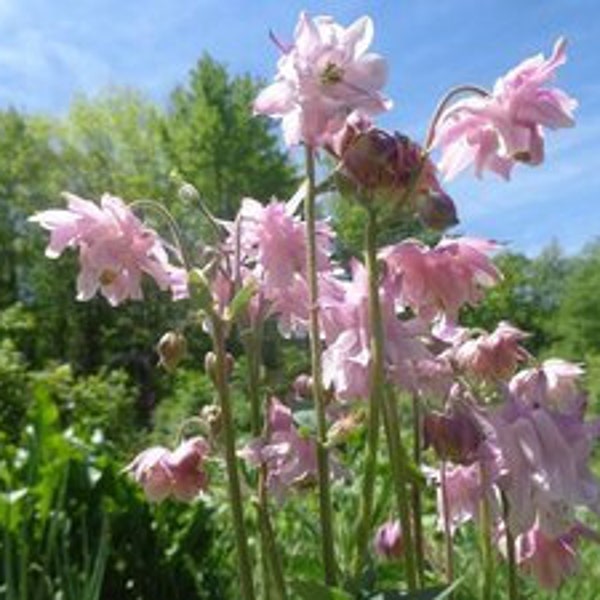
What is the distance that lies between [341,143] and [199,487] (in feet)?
1.48

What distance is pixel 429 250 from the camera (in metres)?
1.19

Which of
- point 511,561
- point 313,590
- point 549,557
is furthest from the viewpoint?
point 549,557

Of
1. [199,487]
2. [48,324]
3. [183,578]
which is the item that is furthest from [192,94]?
[199,487]

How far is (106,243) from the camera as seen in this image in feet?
3.92

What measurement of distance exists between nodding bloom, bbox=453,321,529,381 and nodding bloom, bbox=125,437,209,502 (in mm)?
312

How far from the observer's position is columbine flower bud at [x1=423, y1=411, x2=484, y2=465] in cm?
110

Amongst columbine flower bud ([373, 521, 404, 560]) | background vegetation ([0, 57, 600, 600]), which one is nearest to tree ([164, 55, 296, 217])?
background vegetation ([0, 57, 600, 600])

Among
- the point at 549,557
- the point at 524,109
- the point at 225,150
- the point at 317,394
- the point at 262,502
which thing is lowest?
the point at 549,557

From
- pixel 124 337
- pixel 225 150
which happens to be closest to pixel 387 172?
pixel 225 150

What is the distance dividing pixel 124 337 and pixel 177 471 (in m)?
23.1

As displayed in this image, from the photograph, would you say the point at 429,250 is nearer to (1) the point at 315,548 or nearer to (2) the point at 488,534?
(2) the point at 488,534

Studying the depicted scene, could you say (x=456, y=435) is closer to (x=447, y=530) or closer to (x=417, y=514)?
(x=417, y=514)

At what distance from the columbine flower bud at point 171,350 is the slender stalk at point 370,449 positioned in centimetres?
25

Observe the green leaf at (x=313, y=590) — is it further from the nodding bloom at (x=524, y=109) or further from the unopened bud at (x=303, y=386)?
the nodding bloom at (x=524, y=109)
